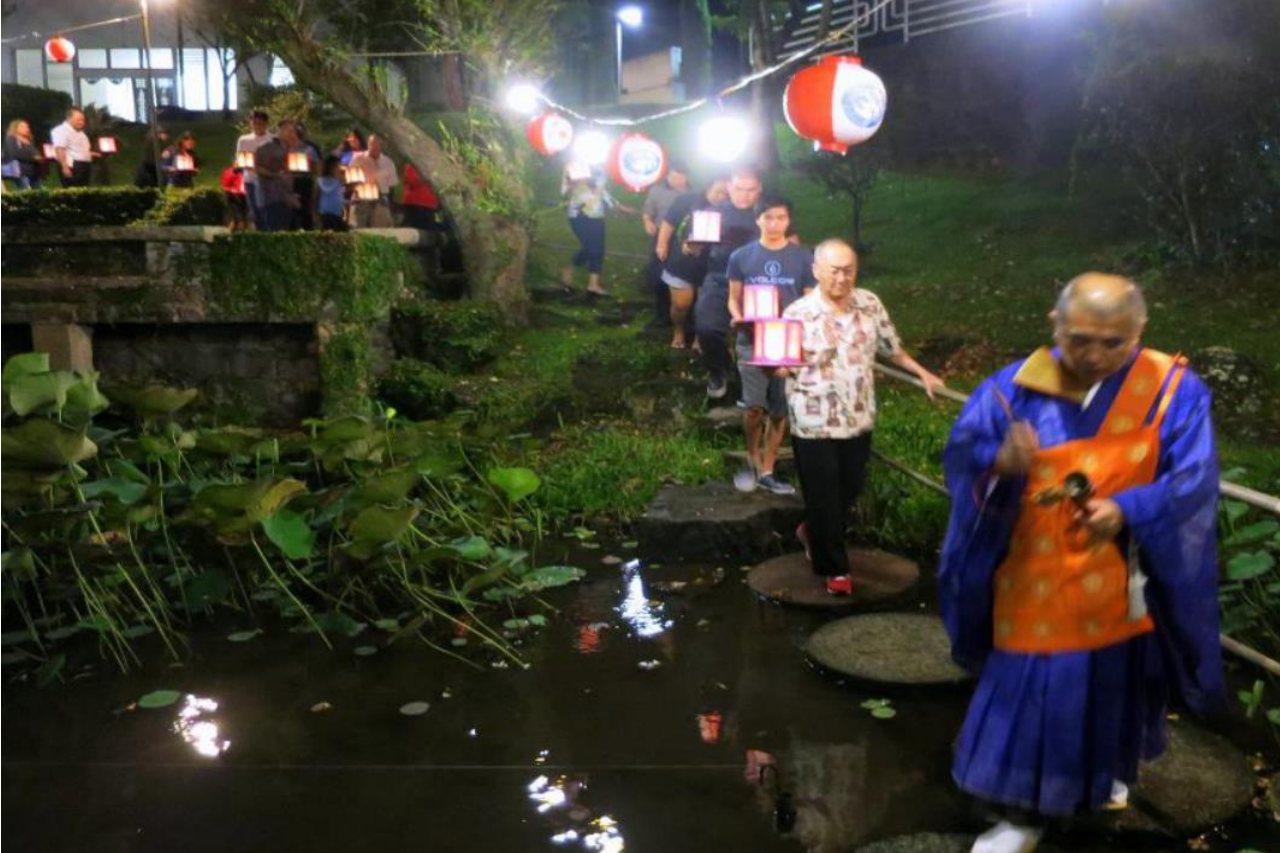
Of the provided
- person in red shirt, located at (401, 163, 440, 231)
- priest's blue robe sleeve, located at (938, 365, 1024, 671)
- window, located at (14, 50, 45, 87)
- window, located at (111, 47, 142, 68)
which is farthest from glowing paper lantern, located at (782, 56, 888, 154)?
window, located at (14, 50, 45, 87)

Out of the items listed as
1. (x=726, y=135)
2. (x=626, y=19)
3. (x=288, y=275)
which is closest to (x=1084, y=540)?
(x=726, y=135)

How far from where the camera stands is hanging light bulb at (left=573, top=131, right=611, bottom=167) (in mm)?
12305

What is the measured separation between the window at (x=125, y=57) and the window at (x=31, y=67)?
190cm

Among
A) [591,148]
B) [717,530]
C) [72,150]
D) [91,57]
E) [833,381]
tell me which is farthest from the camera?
[91,57]

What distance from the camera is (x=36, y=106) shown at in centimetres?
2667

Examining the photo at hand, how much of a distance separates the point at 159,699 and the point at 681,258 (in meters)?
6.16

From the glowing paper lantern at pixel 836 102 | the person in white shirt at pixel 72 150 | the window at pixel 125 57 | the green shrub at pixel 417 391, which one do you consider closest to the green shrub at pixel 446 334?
the green shrub at pixel 417 391

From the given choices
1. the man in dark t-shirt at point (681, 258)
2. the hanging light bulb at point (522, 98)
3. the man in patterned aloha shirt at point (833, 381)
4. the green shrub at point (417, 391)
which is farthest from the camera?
the hanging light bulb at point (522, 98)

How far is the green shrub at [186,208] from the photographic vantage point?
34.4ft

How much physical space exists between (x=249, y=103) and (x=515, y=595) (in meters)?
24.6

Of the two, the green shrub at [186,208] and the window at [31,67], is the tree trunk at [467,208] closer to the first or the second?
the green shrub at [186,208]

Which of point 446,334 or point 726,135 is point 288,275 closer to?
point 446,334

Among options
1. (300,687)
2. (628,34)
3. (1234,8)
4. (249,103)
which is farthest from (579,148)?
(628,34)

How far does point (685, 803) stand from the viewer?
3.83 m
